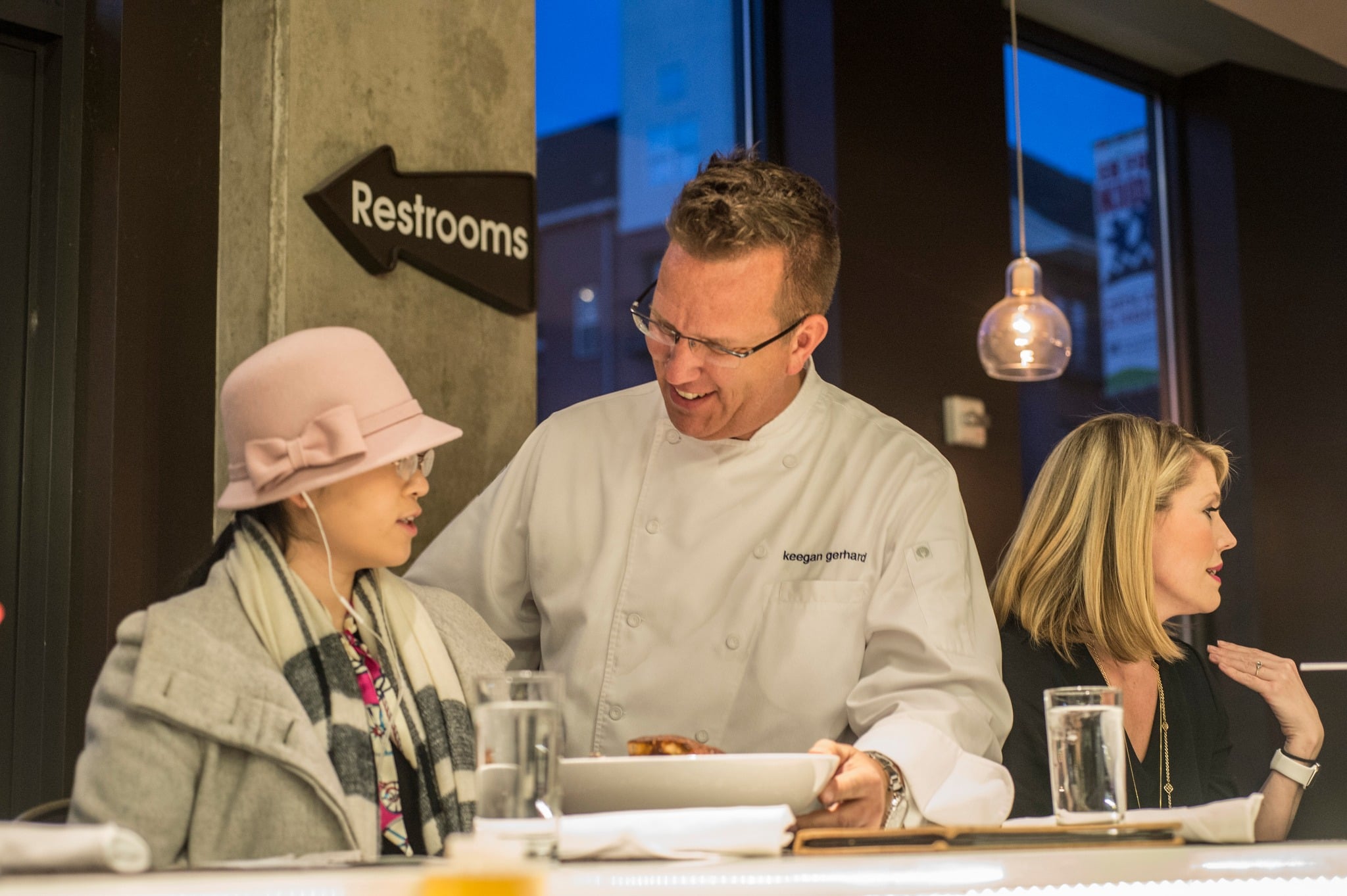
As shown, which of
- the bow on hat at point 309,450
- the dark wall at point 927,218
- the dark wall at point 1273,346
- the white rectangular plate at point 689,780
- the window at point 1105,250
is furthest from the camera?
the window at point 1105,250

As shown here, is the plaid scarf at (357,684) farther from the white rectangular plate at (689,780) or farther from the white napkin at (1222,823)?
the white napkin at (1222,823)

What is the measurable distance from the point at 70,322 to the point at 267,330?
1.22ft

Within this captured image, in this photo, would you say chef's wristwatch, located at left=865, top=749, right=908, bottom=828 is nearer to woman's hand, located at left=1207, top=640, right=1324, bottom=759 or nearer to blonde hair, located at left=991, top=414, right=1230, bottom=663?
blonde hair, located at left=991, top=414, right=1230, bottom=663

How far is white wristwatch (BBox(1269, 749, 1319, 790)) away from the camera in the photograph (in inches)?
107

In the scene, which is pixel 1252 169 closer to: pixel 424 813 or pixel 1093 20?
pixel 1093 20

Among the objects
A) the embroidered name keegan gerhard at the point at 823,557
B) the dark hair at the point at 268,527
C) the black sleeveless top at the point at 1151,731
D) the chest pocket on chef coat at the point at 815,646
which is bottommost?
the black sleeveless top at the point at 1151,731

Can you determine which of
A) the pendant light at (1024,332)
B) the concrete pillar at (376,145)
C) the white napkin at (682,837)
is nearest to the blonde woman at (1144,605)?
the pendant light at (1024,332)

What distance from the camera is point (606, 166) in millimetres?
4184

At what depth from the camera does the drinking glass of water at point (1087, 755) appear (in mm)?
A: 1305

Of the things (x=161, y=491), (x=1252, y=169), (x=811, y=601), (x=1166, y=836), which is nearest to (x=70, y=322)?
(x=161, y=491)

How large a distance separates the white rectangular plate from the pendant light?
268 cm

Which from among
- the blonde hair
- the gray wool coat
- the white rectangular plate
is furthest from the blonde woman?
the gray wool coat

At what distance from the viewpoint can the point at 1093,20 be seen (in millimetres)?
5410

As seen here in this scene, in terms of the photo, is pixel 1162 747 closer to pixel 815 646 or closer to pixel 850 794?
pixel 815 646
